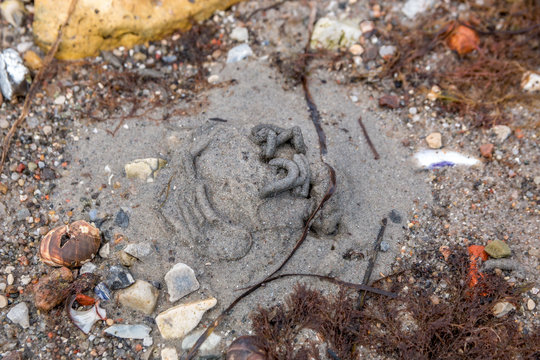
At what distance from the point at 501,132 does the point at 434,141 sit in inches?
26.2

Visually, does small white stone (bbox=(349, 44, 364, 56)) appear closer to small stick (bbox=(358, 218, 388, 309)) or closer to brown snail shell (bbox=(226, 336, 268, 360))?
small stick (bbox=(358, 218, 388, 309))

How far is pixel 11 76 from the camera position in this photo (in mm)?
4512

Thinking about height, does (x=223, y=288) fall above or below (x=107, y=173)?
below

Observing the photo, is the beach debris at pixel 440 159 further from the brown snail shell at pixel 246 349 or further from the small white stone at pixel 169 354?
the small white stone at pixel 169 354

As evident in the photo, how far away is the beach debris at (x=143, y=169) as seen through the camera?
13.3 feet

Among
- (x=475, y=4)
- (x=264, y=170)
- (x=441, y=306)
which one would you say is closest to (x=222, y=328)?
(x=264, y=170)

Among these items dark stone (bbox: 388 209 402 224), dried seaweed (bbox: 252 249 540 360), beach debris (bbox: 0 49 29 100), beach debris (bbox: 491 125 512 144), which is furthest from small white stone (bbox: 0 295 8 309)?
beach debris (bbox: 491 125 512 144)

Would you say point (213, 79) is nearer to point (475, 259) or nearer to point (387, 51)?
point (387, 51)

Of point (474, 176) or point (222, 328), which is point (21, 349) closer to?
point (222, 328)

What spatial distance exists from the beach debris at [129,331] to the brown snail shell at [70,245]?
0.59 m

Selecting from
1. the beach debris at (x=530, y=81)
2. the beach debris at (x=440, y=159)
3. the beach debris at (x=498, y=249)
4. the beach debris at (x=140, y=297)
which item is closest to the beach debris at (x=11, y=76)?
the beach debris at (x=140, y=297)

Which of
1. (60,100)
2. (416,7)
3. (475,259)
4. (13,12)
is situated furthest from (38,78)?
(475,259)

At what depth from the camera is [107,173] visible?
414cm

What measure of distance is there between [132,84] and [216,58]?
909mm
